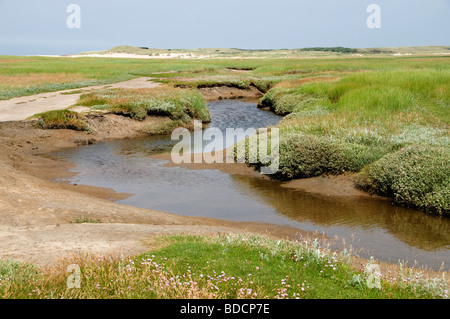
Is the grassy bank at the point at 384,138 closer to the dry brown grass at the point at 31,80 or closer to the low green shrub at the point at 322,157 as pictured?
the low green shrub at the point at 322,157

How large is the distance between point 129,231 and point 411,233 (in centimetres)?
789

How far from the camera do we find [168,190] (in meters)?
16.2

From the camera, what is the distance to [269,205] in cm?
1448

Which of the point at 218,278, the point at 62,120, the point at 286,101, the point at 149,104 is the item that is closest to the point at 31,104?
the point at 62,120

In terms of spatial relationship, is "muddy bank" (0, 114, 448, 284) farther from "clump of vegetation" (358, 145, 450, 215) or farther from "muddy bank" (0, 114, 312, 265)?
"clump of vegetation" (358, 145, 450, 215)

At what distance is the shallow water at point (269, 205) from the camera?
1112cm

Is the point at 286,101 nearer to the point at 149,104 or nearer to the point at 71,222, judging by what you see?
the point at 149,104

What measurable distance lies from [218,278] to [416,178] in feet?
33.2

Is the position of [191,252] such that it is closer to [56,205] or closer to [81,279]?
[81,279]

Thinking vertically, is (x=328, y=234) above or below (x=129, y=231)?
below

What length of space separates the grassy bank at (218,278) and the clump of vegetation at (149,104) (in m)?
23.2

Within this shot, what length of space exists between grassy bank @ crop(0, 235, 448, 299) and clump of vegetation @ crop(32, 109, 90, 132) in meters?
20.2

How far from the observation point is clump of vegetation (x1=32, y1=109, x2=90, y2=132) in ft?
83.1
